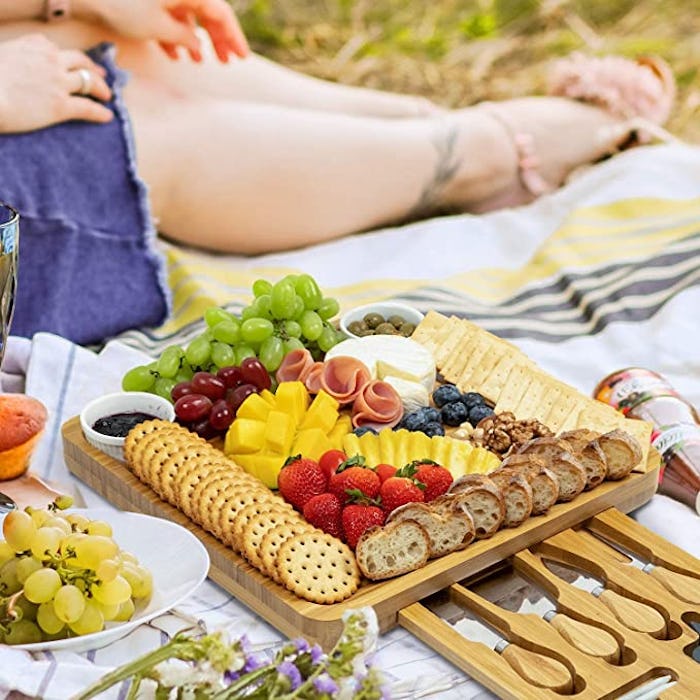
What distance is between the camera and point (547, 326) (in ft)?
6.16

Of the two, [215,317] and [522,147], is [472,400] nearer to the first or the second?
[215,317]

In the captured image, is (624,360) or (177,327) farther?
(177,327)

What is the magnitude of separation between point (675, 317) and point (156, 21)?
3.18ft

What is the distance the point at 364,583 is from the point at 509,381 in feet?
1.42

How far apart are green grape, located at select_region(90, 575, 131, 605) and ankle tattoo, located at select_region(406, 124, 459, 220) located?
1442mm

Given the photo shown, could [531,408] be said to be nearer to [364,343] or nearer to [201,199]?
[364,343]

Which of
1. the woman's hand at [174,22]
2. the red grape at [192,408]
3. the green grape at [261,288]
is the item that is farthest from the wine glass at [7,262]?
the woman's hand at [174,22]

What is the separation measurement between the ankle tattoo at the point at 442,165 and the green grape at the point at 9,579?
4.80 feet

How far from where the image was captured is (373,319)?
156 centimetres

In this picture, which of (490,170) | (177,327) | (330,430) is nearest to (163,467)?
(330,430)

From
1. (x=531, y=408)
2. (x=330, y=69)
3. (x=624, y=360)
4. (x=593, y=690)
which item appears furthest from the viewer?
(x=330, y=69)

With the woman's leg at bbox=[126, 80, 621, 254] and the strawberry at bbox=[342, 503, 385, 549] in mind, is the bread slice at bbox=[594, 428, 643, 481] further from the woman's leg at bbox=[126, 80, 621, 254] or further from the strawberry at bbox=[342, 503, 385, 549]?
the woman's leg at bbox=[126, 80, 621, 254]

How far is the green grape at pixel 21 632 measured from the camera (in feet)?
3.13

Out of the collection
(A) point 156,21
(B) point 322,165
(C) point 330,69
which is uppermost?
(A) point 156,21
